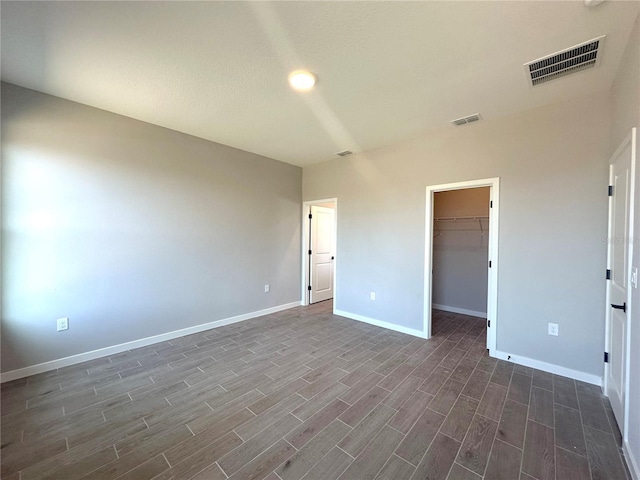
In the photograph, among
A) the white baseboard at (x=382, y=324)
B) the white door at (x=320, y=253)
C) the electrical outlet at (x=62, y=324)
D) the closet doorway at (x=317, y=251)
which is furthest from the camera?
the white door at (x=320, y=253)

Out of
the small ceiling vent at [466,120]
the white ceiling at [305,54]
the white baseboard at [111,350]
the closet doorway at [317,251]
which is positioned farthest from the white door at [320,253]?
the small ceiling vent at [466,120]

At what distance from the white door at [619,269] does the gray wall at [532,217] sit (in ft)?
0.57

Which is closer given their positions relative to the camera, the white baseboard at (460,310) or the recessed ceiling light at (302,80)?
the recessed ceiling light at (302,80)

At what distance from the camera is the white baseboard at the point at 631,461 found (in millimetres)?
1425

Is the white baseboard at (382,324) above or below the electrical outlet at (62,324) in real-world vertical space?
below

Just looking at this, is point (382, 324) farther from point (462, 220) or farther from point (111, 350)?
point (111, 350)

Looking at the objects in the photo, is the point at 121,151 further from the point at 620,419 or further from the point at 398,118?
the point at 620,419

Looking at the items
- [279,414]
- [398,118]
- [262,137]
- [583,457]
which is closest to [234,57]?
[262,137]

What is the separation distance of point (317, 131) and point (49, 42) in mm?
2529

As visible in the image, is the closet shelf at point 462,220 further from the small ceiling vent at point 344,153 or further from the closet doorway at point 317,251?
the small ceiling vent at point 344,153

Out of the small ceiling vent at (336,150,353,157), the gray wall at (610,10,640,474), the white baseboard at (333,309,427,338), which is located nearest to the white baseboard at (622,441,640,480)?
the gray wall at (610,10,640,474)

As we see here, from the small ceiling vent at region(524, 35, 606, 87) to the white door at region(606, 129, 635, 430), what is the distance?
740mm

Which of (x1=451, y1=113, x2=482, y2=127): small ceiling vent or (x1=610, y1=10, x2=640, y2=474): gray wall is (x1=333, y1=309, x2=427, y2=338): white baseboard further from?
(x1=451, y1=113, x2=482, y2=127): small ceiling vent

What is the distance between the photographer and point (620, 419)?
1.84 m
